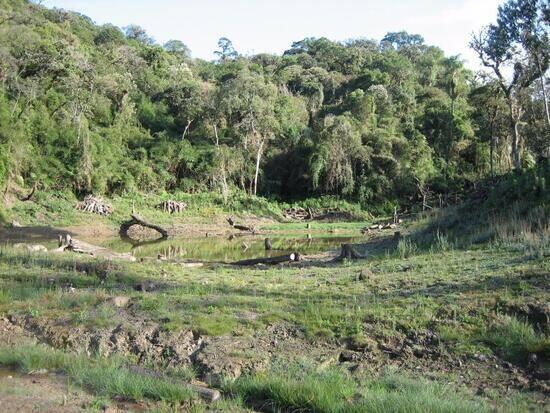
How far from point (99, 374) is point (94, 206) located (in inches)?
1286

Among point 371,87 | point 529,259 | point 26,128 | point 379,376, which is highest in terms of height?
point 371,87

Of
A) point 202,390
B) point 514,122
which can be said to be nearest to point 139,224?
point 514,122

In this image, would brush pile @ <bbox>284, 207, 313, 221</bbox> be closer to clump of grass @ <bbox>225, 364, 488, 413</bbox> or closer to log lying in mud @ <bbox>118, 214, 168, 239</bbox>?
log lying in mud @ <bbox>118, 214, 168, 239</bbox>

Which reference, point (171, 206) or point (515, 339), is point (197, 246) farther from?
point (515, 339)

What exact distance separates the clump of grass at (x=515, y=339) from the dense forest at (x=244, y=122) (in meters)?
25.7

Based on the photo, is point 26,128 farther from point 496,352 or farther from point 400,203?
point 496,352

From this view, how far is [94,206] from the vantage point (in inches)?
1433

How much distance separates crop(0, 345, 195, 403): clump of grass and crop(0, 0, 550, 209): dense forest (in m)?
28.6

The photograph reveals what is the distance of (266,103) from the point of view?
4878 cm

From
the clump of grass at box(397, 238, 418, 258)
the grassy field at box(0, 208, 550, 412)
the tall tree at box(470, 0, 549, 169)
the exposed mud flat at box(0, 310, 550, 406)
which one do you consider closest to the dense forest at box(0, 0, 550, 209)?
the tall tree at box(470, 0, 549, 169)

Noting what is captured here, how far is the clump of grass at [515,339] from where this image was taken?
624cm

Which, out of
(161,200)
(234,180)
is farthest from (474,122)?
(161,200)

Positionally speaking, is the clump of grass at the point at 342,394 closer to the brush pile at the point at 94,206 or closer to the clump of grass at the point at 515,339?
the clump of grass at the point at 515,339

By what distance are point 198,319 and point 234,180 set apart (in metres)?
44.8
